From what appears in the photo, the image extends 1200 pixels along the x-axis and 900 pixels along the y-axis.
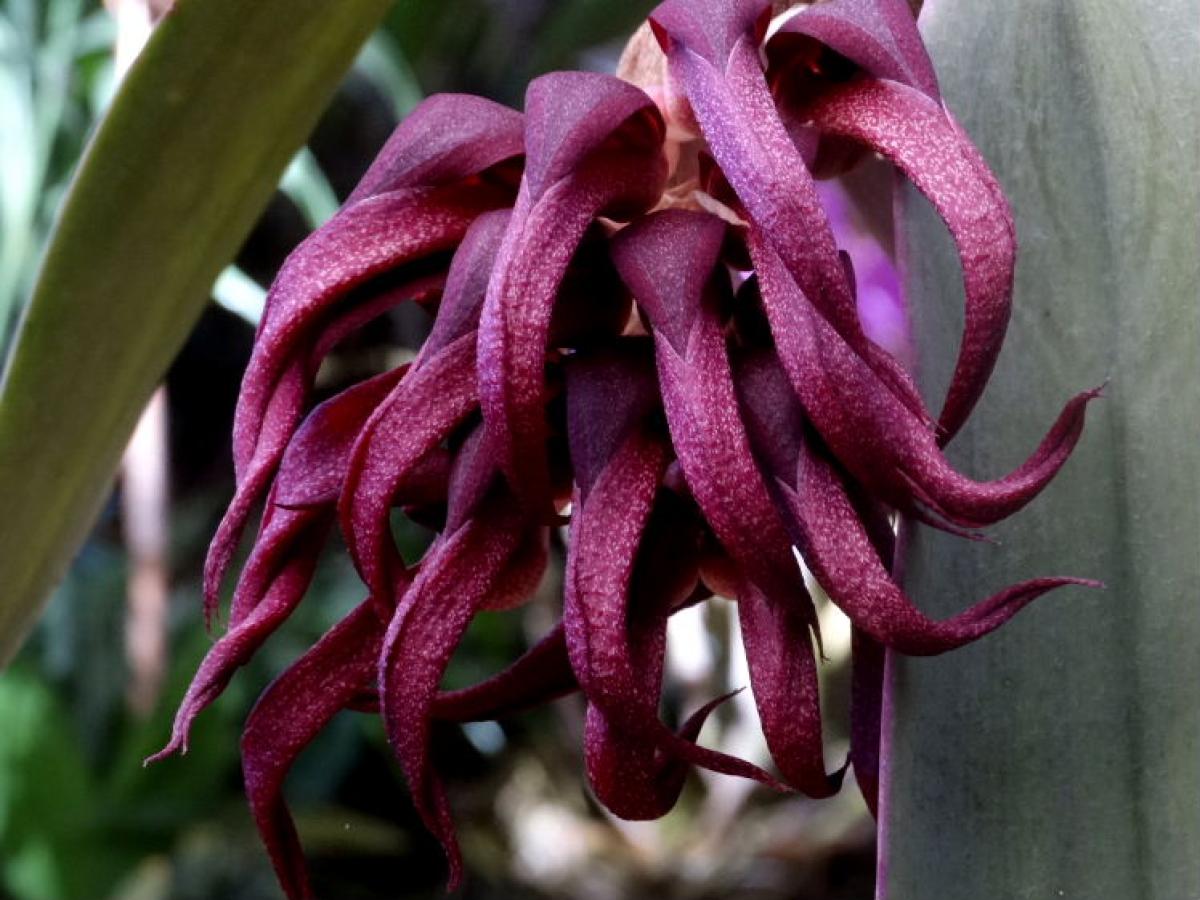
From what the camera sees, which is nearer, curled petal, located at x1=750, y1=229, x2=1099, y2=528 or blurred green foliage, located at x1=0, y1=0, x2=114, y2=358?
curled petal, located at x1=750, y1=229, x2=1099, y2=528

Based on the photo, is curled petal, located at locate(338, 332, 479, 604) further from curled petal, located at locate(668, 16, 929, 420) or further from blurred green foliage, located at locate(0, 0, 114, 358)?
blurred green foliage, located at locate(0, 0, 114, 358)

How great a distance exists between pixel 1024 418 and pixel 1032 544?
0.02 metres

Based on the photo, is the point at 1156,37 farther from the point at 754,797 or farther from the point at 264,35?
the point at 754,797

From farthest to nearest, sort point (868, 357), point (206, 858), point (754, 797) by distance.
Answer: point (206, 858), point (754, 797), point (868, 357)

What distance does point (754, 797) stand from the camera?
1.11m

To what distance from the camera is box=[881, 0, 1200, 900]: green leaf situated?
0.56 ft

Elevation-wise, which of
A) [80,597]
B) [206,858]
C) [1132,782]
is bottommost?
[206,858]

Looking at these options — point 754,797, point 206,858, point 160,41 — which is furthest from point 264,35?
point 206,858

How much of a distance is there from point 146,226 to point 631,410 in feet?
0.32

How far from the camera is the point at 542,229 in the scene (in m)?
0.17


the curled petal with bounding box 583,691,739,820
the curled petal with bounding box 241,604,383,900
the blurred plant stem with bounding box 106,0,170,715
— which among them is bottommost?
the blurred plant stem with bounding box 106,0,170,715

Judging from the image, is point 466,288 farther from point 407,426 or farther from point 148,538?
point 148,538

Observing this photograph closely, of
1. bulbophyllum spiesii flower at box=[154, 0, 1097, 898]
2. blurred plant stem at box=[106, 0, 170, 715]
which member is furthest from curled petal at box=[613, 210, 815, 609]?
blurred plant stem at box=[106, 0, 170, 715]

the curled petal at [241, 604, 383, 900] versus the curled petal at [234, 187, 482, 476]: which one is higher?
the curled petal at [234, 187, 482, 476]
